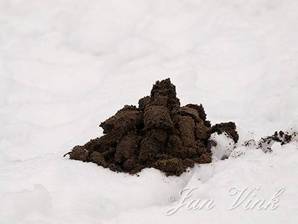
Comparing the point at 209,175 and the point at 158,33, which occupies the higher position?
the point at 158,33

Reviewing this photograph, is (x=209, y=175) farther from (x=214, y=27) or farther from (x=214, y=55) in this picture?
(x=214, y=27)

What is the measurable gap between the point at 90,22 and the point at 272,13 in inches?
173

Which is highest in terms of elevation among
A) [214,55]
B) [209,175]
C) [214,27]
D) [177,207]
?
[214,27]

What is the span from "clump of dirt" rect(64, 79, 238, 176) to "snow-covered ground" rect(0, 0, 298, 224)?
0.60ft

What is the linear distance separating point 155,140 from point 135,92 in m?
3.87

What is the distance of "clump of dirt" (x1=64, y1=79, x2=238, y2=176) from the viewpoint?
259 inches

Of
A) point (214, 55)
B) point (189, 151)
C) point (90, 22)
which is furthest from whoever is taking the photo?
point (90, 22)

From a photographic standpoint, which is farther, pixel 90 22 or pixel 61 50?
pixel 90 22

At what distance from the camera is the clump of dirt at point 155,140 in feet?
21.6

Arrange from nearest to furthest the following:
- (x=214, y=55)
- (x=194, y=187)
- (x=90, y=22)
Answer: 1. (x=194, y=187)
2. (x=214, y=55)
3. (x=90, y=22)

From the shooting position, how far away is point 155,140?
6684 millimetres

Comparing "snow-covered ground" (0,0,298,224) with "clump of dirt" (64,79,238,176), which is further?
"clump of dirt" (64,79,238,176)

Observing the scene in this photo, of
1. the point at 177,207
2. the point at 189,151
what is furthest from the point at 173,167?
the point at 177,207

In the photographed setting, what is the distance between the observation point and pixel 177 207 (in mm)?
5625
